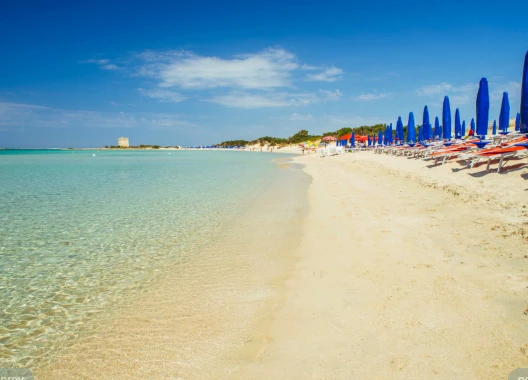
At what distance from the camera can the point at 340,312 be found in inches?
124

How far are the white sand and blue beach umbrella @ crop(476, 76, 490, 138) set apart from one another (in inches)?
365

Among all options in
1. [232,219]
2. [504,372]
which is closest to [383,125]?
[232,219]

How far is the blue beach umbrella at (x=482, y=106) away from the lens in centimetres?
1386

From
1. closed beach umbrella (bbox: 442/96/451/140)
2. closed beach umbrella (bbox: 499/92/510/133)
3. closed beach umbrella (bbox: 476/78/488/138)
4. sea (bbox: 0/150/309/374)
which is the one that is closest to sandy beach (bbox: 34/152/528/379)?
sea (bbox: 0/150/309/374)

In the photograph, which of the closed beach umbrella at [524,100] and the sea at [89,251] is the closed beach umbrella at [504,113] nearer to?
the closed beach umbrella at [524,100]

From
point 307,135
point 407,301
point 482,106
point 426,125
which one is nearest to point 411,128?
point 426,125

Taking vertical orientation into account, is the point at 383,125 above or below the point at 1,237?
above

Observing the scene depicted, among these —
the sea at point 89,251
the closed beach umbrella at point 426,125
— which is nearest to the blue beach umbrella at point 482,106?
the closed beach umbrella at point 426,125

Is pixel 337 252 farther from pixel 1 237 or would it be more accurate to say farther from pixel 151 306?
pixel 1 237

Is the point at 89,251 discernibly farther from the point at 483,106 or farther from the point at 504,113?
the point at 504,113

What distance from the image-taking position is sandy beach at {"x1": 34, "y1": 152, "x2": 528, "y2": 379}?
7.93 feet

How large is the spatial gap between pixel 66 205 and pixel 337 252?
909cm

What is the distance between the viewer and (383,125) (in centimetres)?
6988

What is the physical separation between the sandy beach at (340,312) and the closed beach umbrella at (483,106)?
1025 centimetres
